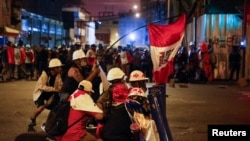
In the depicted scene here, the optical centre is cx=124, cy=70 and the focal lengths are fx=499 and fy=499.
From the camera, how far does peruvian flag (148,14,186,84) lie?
8.98 meters

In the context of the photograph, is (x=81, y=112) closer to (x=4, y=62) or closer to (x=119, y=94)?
(x=119, y=94)

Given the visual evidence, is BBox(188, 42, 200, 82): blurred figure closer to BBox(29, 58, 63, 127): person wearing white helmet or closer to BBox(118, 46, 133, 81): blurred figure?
BBox(118, 46, 133, 81): blurred figure

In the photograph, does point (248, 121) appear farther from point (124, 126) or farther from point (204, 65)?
point (204, 65)

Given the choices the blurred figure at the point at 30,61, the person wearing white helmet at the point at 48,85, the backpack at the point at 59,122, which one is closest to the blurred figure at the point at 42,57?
the blurred figure at the point at 30,61

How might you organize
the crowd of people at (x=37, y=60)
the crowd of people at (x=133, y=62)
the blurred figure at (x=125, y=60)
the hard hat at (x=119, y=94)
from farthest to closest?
the blurred figure at (x=125, y=60), the crowd of people at (x=37, y=60), the crowd of people at (x=133, y=62), the hard hat at (x=119, y=94)

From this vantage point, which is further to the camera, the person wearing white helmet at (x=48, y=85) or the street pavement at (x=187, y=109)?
the street pavement at (x=187, y=109)

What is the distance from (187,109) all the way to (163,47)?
236 inches

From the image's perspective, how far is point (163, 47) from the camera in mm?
8984

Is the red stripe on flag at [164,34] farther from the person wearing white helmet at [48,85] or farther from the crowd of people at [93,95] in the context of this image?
the person wearing white helmet at [48,85]

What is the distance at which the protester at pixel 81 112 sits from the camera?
20.8 feet

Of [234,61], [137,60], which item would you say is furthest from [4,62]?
[234,61]

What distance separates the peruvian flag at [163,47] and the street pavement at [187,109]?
75.2 inches

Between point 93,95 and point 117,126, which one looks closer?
point 117,126

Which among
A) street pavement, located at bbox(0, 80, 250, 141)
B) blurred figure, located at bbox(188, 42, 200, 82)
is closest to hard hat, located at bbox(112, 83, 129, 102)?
street pavement, located at bbox(0, 80, 250, 141)
